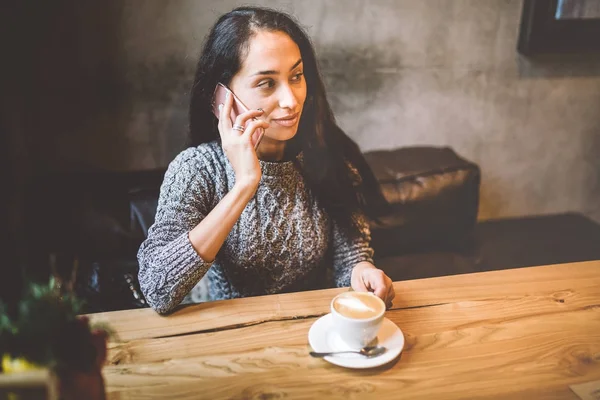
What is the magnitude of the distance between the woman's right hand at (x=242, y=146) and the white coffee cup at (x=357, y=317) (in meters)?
0.34

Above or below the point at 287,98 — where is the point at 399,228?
below

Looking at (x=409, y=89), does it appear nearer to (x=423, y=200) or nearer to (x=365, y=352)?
(x=423, y=200)

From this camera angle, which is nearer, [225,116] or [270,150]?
[225,116]

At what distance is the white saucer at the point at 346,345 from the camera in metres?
0.93

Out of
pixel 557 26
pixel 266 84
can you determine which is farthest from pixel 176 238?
pixel 557 26

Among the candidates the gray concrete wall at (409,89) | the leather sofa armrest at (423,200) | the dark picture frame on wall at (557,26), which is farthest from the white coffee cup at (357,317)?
the dark picture frame on wall at (557,26)

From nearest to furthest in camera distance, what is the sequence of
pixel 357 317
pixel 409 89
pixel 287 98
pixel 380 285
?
pixel 357 317 → pixel 380 285 → pixel 287 98 → pixel 409 89

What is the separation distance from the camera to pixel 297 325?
3.46 feet

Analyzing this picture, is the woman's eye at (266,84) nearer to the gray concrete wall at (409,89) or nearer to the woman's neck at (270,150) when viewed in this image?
the woman's neck at (270,150)

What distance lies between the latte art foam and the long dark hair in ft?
1.42

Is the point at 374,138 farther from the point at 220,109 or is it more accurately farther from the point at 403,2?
the point at 220,109

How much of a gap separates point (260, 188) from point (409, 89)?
3.24 ft

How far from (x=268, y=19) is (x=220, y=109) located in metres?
0.25

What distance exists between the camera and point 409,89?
205cm
